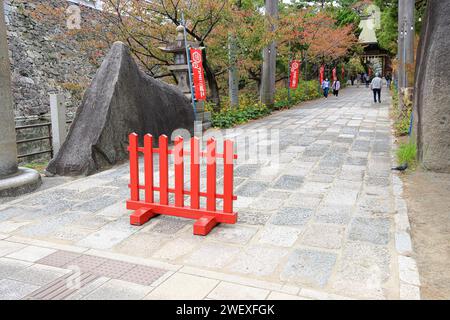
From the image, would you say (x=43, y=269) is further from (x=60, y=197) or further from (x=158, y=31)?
(x=158, y=31)

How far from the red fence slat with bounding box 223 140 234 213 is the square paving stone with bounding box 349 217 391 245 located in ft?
4.13

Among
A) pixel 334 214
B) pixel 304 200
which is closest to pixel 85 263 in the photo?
pixel 334 214

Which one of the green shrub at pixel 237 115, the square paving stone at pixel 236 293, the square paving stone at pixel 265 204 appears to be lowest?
the square paving stone at pixel 236 293

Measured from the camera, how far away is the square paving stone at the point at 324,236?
4.00m

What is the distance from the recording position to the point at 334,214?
486 cm

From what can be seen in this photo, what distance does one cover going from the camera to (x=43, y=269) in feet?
11.6

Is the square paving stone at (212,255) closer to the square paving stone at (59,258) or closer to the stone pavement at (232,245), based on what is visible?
the stone pavement at (232,245)

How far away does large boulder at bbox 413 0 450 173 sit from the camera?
250 inches

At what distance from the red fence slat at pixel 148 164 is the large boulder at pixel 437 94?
14.3 ft

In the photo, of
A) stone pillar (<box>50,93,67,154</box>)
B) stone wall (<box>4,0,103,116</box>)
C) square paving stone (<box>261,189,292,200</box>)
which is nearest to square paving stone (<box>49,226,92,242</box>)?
square paving stone (<box>261,189,292,200</box>)

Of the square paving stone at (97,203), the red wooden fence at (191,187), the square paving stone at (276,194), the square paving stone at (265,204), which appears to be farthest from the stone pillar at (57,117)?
the square paving stone at (265,204)

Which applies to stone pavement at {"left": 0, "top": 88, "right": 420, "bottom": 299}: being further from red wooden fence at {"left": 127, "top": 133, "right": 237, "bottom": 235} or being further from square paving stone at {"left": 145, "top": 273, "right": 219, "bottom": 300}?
red wooden fence at {"left": 127, "top": 133, "right": 237, "bottom": 235}
